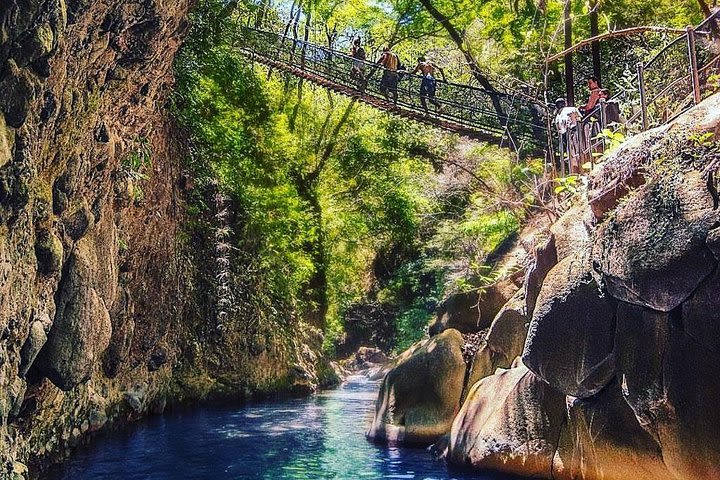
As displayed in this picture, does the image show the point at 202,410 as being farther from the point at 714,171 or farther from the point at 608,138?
the point at 714,171

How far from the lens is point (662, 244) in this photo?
644 centimetres

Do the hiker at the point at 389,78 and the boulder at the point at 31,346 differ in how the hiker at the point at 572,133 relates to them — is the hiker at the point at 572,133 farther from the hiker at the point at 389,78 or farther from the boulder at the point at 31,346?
the boulder at the point at 31,346

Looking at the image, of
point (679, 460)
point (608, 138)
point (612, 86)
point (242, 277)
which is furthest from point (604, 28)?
point (679, 460)

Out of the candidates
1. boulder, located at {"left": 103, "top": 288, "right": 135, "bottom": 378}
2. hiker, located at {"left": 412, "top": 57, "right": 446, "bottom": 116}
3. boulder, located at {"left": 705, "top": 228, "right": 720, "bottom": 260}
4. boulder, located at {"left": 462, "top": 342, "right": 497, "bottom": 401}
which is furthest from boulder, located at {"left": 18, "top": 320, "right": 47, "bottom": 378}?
hiker, located at {"left": 412, "top": 57, "right": 446, "bottom": 116}

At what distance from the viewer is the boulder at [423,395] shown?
38.1 feet

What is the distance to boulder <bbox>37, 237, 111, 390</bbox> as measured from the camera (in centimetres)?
840

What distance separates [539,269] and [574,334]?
2344 mm

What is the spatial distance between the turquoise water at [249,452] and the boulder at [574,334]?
69.1 inches

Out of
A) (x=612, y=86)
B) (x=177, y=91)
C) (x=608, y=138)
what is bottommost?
(x=608, y=138)

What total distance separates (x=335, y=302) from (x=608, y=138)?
17.6 meters

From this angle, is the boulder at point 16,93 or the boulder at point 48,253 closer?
the boulder at point 16,93

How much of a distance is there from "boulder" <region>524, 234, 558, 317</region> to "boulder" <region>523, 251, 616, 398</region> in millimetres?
1503

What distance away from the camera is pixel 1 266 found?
252 inches

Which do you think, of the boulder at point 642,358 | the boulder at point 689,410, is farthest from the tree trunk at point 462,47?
the boulder at point 689,410
